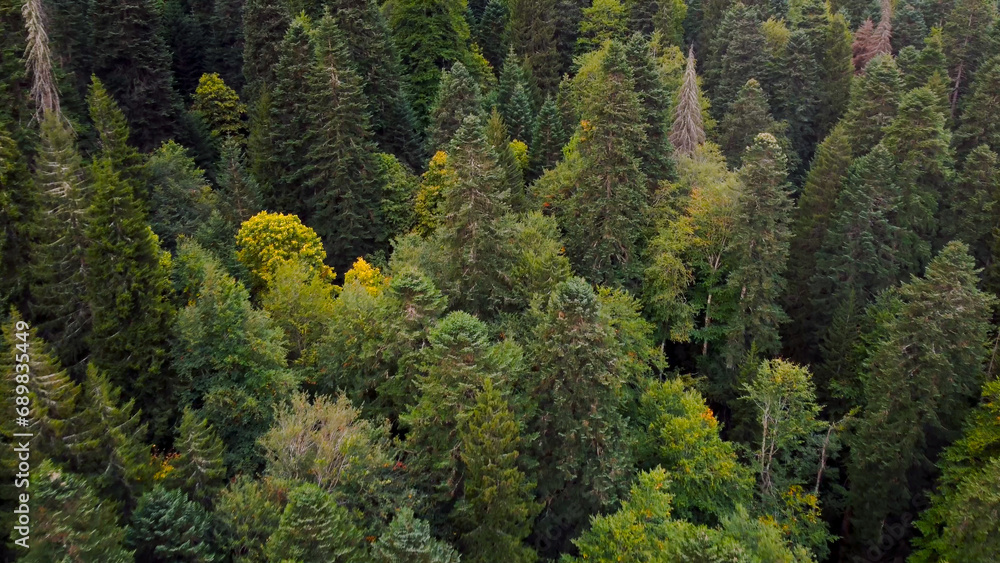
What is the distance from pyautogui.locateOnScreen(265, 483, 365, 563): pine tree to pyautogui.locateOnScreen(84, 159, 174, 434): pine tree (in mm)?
10000

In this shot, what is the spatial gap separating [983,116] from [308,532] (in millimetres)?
52196

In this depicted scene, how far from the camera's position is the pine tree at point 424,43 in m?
53.8

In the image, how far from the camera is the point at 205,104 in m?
52.2

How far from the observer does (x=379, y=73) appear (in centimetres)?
4759

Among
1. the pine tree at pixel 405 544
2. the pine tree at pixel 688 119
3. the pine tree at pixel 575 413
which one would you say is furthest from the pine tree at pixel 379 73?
the pine tree at pixel 405 544

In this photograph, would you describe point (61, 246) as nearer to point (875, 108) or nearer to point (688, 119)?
point (688, 119)

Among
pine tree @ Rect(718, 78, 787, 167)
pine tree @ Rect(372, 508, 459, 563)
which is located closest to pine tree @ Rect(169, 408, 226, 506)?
pine tree @ Rect(372, 508, 459, 563)

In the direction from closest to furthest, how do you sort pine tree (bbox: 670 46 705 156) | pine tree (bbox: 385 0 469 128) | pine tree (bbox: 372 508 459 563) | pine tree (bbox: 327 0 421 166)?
pine tree (bbox: 372 508 459 563) → pine tree (bbox: 670 46 705 156) → pine tree (bbox: 327 0 421 166) → pine tree (bbox: 385 0 469 128)

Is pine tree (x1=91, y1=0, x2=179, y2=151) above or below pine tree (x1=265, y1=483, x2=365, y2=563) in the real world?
above

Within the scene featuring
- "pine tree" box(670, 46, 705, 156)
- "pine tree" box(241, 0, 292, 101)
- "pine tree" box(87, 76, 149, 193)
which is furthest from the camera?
"pine tree" box(241, 0, 292, 101)

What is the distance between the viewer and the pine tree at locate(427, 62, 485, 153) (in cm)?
4131

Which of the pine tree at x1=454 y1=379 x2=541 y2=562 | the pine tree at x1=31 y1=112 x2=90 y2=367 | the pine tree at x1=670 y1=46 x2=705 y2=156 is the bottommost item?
the pine tree at x1=454 y1=379 x2=541 y2=562

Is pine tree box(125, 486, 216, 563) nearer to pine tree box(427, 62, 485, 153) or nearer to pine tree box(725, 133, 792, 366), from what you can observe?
pine tree box(725, 133, 792, 366)

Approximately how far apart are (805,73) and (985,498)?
42113mm
